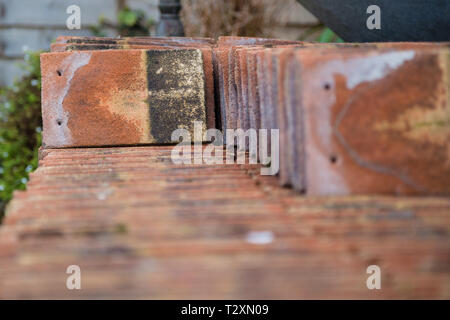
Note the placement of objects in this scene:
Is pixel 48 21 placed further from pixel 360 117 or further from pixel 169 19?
pixel 360 117

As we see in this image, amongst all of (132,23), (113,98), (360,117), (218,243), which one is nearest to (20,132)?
(113,98)

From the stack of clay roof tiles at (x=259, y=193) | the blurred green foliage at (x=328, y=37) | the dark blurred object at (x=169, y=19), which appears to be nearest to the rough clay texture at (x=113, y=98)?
the stack of clay roof tiles at (x=259, y=193)

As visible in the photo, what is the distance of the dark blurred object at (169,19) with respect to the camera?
4559 mm

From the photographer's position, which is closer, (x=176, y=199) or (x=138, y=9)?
(x=176, y=199)

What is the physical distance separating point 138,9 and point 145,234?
6.30 m

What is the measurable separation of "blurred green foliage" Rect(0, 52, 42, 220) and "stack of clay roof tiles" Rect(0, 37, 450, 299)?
2.08m

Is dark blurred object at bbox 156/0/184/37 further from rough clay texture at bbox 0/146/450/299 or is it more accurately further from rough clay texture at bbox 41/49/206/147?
rough clay texture at bbox 0/146/450/299

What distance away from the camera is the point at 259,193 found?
5.90ft

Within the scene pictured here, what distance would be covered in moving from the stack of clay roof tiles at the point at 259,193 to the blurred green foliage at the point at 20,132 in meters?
2.08

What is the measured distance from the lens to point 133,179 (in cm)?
199

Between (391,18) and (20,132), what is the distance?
3.04 metres

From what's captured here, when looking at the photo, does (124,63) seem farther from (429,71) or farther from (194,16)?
(194,16)
